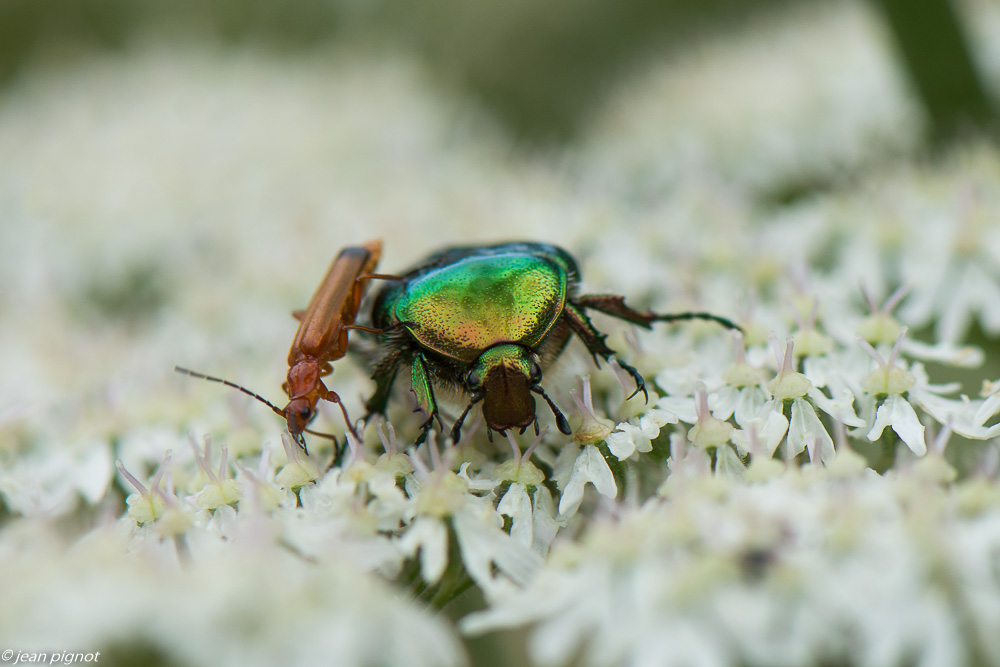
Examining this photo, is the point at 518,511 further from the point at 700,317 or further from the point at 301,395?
the point at 700,317

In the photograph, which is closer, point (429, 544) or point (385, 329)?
point (429, 544)

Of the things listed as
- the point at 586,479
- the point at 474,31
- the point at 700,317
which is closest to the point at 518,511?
the point at 586,479

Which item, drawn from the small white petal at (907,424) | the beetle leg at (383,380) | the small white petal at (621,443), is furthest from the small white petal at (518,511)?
the small white petal at (907,424)

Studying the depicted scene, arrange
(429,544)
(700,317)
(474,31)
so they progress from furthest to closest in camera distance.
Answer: (474,31) → (700,317) → (429,544)

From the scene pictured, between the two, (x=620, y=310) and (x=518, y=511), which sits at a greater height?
(x=620, y=310)

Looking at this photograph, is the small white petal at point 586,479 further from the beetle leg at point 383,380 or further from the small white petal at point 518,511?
the beetle leg at point 383,380

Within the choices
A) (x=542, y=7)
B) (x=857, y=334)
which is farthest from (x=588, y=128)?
(x=857, y=334)
